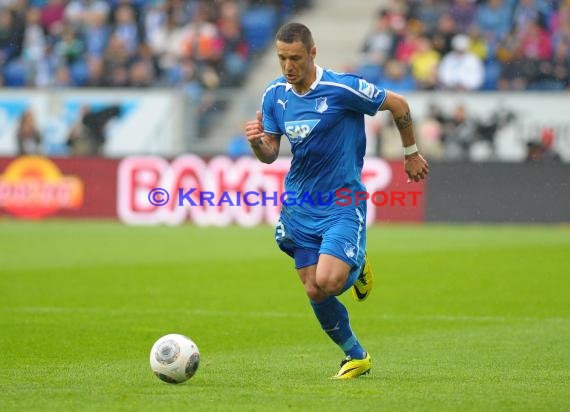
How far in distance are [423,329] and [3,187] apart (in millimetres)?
15768

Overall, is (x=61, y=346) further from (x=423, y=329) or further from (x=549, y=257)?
(x=549, y=257)

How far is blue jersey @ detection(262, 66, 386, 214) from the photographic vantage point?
27.2 ft

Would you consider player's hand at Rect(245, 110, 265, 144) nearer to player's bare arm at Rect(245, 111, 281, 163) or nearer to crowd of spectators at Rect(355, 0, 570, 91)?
player's bare arm at Rect(245, 111, 281, 163)

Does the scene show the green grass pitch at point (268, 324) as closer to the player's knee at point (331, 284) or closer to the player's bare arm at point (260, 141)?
the player's knee at point (331, 284)

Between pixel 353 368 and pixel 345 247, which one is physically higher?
pixel 345 247

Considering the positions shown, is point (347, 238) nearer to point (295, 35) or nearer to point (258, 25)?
point (295, 35)

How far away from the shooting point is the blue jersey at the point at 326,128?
8305mm

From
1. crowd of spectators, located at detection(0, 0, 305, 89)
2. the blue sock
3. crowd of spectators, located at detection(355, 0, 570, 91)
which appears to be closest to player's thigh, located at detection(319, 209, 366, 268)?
the blue sock

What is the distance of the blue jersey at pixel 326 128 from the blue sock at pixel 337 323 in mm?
633

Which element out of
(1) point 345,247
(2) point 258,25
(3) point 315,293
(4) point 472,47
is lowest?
(3) point 315,293

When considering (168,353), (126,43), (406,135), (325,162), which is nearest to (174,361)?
(168,353)

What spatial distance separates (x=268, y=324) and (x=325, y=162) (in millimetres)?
3534

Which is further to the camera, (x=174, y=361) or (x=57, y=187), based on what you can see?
(x=57, y=187)

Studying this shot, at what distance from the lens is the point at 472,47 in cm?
2636
